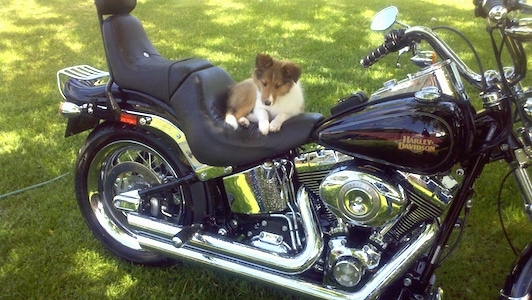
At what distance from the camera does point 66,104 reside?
9.42 ft

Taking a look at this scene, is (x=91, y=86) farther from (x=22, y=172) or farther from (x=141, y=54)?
(x=22, y=172)

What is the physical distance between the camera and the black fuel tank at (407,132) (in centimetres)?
202

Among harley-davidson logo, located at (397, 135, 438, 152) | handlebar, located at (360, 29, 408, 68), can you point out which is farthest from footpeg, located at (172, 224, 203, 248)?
handlebar, located at (360, 29, 408, 68)

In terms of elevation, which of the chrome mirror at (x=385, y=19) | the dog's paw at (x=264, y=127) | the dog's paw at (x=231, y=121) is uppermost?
the chrome mirror at (x=385, y=19)

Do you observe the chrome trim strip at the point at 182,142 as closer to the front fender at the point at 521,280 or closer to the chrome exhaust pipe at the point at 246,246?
the chrome exhaust pipe at the point at 246,246

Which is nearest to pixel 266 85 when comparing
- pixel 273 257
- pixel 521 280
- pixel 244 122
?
pixel 244 122

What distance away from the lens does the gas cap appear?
6.63ft

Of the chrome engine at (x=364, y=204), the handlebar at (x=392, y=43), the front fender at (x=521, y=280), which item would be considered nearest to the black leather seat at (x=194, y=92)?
the chrome engine at (x=364, y=204)

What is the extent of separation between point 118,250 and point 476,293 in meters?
2.21

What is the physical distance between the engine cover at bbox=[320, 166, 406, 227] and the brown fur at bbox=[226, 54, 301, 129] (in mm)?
539

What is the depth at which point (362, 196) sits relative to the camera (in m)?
2.18

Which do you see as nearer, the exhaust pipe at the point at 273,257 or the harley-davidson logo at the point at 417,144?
the harley-davidson logo at the point at 417,144

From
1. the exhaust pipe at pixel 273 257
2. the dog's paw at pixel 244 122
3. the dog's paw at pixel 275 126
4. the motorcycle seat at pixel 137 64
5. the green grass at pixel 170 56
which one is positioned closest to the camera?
the exhaust pipe at pixel 273 257

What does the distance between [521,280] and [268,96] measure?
142cm
